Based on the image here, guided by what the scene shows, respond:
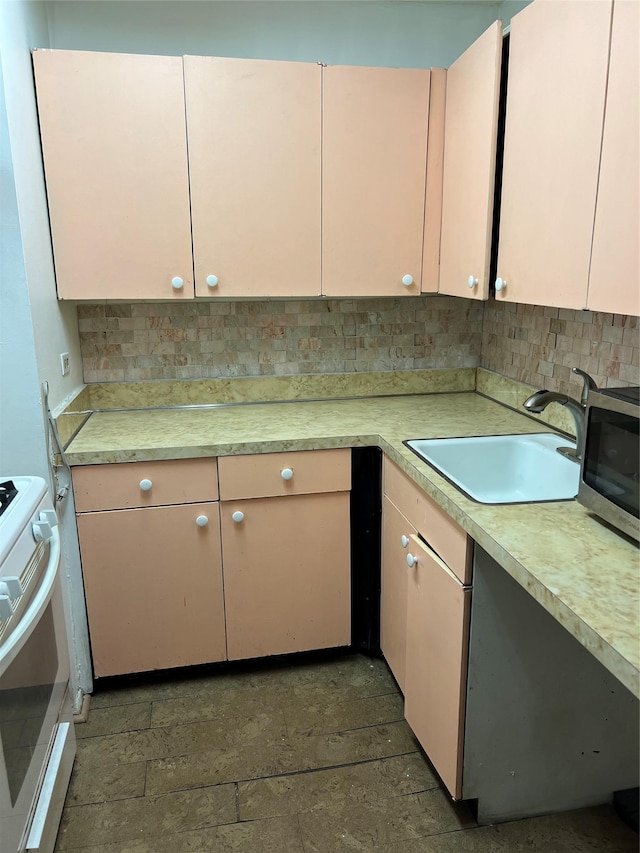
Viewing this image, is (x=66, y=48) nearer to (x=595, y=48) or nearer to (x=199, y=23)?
(x=199, y=23)

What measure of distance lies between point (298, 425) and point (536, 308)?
0.95 meters

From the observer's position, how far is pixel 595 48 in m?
1.28

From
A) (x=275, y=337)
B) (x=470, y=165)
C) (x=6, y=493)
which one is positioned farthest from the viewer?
(x=275, y=337)

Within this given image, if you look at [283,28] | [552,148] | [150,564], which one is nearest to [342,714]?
[150,564]

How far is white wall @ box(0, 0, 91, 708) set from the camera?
1.60 metres

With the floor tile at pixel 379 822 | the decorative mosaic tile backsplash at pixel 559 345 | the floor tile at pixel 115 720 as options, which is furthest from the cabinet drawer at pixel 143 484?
the decorative mosaic tile backsplash at pixel 559 345

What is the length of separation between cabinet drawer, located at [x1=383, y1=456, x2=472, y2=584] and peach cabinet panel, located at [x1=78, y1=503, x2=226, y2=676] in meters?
0.58

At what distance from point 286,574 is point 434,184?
146 cm

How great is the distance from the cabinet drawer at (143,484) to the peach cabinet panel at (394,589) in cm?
58

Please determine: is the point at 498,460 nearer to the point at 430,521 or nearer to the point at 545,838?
the point at 430,521

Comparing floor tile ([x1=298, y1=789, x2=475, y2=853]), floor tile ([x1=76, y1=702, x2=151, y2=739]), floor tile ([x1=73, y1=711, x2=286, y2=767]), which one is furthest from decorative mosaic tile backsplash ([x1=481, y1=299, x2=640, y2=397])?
floor tile ([x1=76, y1=702, x2=151, y2=739])

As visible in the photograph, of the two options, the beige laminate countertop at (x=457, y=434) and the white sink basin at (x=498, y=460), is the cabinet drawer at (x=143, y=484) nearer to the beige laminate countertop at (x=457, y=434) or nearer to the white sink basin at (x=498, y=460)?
the beige laminate countertop at (x=457, y=434)

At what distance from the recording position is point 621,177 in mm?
1220

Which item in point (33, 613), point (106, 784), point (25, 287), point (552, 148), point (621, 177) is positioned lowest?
point (106, 784)
